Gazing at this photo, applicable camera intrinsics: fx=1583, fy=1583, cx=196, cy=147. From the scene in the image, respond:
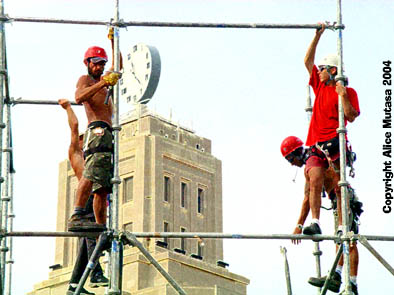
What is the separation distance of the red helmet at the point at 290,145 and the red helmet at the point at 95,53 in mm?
2330

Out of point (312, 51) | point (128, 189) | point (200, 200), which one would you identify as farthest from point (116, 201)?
point (200, 200)

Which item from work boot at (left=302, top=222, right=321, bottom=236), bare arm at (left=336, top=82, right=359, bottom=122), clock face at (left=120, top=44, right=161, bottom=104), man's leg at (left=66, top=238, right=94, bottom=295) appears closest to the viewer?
work boot at (left=302, top=222, right=321, bottom=236)

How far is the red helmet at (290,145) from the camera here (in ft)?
61.1

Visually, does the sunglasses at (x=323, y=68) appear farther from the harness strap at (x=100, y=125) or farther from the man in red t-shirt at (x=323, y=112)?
the harness strap at (x=100, y=125)

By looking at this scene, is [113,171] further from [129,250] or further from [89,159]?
[129,250]

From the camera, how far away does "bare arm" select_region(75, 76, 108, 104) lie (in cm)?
1791

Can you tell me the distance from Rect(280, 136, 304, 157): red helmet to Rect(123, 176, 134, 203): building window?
83850 mm

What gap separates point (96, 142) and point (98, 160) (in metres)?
0.23

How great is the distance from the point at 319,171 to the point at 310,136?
0.55 m

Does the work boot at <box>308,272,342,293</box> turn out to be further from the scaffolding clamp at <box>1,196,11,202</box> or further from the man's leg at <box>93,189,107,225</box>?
the scaffolding clamp at <box>1,196,11,202</box>

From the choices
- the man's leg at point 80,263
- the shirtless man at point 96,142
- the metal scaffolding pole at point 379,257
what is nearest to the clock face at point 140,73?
the man's leg at point 80,263

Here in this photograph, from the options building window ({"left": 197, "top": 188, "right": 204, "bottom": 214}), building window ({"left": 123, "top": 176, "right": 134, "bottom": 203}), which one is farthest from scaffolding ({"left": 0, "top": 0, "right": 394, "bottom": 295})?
building window ({"left": 197, "top": 188, "right": 204, "bottom": 214})

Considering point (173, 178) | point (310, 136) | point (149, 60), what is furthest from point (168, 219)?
point (310, 136)

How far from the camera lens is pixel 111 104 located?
59.9ft
